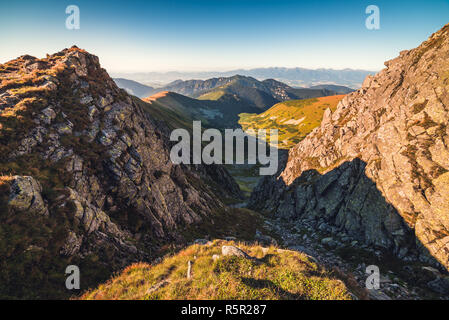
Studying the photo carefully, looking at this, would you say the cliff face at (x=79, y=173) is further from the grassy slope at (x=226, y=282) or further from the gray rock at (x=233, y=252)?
the gray rock at (x=233, y=252)

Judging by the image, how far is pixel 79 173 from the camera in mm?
17250

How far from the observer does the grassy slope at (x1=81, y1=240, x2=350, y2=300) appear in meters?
8.27

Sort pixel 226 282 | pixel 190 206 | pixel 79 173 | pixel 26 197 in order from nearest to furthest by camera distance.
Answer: pixel 226 282 → pixel 26 197 → pixel 79 173 → pixel 190 206

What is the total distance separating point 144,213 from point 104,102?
53.9 ft

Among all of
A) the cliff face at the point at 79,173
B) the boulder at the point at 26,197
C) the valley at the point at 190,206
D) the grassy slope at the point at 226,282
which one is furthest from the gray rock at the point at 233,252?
the boulder at the point at 26,197

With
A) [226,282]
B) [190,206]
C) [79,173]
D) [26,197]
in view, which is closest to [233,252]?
[226,282]

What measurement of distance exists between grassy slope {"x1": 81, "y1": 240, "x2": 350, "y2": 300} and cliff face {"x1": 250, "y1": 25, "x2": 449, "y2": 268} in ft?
56.3

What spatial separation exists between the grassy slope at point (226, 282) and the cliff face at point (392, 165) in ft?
56.3

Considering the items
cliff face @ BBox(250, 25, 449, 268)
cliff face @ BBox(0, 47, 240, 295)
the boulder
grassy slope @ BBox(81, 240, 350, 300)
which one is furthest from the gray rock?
cliff face @ BBox(250, 25, 449, 268)

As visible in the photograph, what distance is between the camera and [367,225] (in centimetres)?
2525

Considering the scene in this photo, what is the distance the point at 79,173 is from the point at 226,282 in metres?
16.6

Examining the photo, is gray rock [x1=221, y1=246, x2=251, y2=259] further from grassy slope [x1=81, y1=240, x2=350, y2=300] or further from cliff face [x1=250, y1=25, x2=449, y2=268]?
cliff face [x1=250, y1=25, x2=449, y2=268]

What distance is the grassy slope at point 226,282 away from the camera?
27.1ft

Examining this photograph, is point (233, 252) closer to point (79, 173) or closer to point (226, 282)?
point (226, 282)
